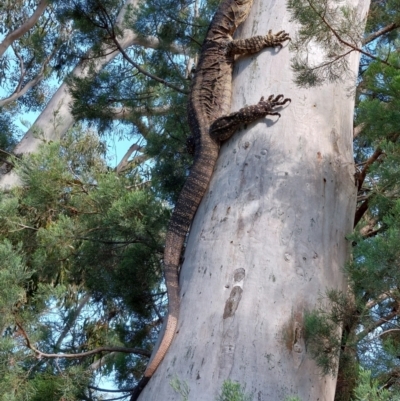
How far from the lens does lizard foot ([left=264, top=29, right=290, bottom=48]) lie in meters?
3.83

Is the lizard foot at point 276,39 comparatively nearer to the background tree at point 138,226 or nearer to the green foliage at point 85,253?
the background tree at point 138,226

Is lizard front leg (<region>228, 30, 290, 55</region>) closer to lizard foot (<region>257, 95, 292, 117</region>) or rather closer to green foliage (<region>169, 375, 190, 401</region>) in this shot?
lizard foot (<region>257, 95, 292, 117</region>)

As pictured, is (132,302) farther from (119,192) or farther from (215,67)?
(215,67)

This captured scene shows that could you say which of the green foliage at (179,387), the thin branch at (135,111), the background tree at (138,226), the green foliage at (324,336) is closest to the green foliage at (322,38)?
the background tree at (138,226)

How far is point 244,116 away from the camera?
356cm

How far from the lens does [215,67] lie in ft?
14.3

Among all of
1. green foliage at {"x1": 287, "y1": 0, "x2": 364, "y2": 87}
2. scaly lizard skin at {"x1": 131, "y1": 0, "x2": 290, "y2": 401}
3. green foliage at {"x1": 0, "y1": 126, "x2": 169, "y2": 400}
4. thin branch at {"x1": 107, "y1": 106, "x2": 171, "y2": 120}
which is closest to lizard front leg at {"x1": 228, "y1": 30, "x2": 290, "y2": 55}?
scaly lizard skin at {"x1": 131, "y1": 0, "x2": 290, "y2": 401}

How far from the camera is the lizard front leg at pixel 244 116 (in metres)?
3.49

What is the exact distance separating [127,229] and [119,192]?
489mm

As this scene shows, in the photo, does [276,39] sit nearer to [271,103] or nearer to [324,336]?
[271,103]

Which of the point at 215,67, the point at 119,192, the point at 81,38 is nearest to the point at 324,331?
the point at 215,67

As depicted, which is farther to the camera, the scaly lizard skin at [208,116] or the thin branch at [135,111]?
the thin branch at [135,111]

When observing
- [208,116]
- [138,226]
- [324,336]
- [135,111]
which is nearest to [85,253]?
[138,226]

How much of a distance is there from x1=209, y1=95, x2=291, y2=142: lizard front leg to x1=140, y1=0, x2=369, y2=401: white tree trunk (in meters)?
0.05
